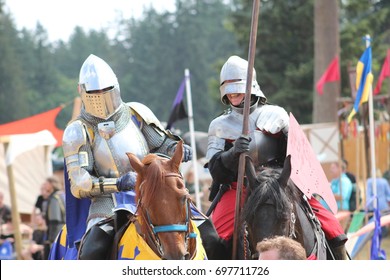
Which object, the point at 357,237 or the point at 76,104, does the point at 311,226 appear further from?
the point at 76,104

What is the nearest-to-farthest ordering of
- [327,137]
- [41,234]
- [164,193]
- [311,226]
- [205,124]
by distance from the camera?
[164,193] → [311,226] → [41,234] → [327,137] → [205,124]

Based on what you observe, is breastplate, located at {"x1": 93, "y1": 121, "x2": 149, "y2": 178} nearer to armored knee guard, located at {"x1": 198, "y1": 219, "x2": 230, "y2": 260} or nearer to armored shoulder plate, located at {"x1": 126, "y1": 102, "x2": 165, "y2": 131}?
armored shoulder plate, located at {"x1": 126, "y1": 102, "x2": 165, "y2": 131}

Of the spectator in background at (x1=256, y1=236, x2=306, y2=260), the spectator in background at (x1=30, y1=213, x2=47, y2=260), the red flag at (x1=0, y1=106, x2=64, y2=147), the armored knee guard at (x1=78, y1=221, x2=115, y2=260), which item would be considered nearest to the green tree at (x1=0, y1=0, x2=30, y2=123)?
the red flag at (x1=0, y1=106, x2=64, y2=147)

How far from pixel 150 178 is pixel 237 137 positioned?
151 centimetres

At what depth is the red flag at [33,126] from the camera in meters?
17.4

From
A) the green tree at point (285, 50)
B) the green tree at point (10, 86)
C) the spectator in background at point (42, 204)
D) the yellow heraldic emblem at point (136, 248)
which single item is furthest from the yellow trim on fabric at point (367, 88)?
the green tree at point (10, 86)

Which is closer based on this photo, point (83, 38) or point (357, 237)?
point (357, 237)

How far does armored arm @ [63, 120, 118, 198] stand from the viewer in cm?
683

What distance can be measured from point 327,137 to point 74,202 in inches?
695

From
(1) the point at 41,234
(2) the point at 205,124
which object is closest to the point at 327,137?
(1) the point at 41,234

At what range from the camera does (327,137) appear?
24672mm

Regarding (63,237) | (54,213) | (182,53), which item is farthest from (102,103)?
(182,53)

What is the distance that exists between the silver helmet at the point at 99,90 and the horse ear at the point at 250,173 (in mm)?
933

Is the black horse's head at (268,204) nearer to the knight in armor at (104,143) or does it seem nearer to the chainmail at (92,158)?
the knight in armor at (104,143)
